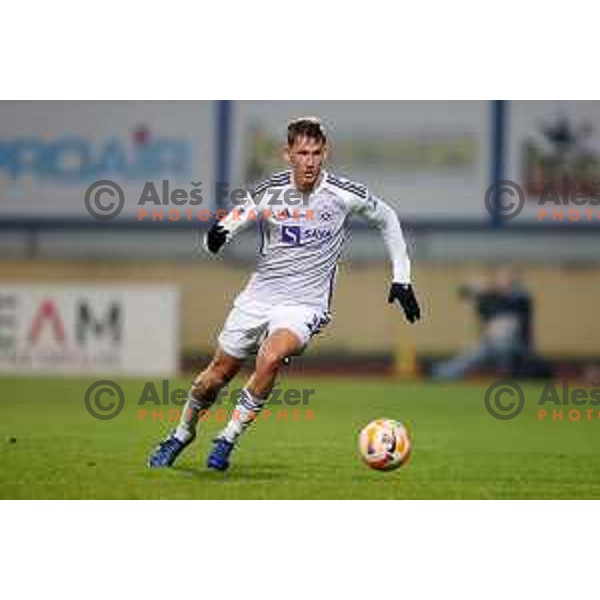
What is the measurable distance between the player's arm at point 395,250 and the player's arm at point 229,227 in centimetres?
77

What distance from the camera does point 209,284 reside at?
98.3ft

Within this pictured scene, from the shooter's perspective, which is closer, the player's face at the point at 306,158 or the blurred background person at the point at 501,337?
the player's face at the point at 306,158

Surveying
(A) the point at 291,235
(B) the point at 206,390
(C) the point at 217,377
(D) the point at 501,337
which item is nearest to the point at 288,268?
(A) the point at 291,235

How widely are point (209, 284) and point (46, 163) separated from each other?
383 cm

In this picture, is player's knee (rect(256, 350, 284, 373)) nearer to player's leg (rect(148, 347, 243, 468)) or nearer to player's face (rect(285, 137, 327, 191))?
player's leg (rect(148, 347, 243, 468))

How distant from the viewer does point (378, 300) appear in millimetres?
30156

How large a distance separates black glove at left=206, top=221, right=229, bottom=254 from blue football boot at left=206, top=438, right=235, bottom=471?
128 centimetres

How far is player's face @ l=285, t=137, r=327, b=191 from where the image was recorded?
33.2 feet

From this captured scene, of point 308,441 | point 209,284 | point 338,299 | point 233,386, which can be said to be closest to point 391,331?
point 338,299

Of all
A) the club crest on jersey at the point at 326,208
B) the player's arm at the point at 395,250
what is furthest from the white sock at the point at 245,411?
the club crest on jersey at the point at 326,208

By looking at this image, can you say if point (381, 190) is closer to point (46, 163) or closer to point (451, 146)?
point (451, 146)

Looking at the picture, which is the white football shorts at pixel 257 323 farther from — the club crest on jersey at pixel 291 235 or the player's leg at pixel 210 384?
the club crest on jersey at pixel 291 235

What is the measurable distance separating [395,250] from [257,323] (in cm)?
107

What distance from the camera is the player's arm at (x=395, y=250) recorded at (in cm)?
1055
